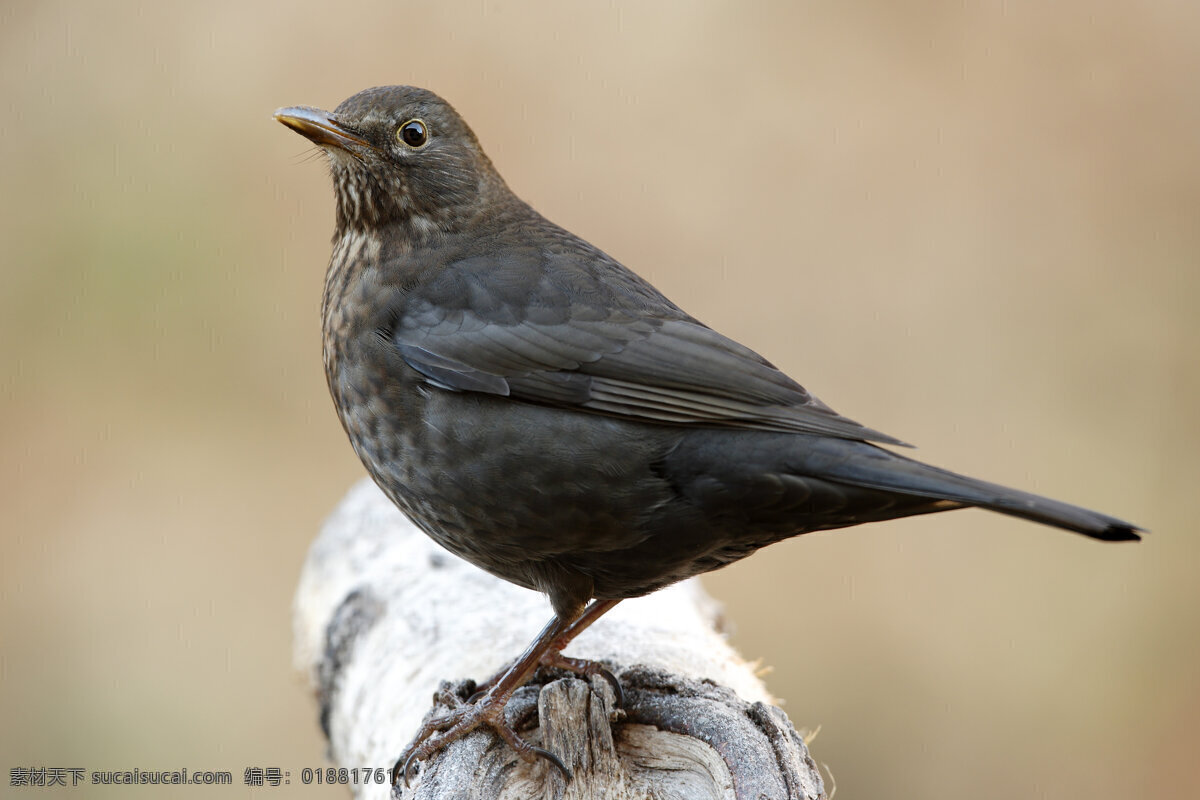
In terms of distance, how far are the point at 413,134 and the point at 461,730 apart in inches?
75.5

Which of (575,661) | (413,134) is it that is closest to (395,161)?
(413,134)

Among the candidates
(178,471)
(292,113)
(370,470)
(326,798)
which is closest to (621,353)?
(370,470)

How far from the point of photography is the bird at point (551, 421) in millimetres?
3197

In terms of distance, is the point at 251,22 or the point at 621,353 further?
the point at 251,22

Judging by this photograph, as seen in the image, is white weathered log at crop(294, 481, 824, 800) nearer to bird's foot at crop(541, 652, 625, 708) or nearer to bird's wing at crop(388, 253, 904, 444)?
bird's foot at crop(541, 652, 625, 708)

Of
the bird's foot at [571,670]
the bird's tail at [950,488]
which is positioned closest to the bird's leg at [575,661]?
the bird's foot at [571,670]

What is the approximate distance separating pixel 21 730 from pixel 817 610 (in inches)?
179

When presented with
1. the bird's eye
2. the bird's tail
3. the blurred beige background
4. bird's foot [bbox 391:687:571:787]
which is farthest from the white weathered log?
the blurred beige background

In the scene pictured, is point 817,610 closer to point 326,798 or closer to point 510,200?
point 326,798

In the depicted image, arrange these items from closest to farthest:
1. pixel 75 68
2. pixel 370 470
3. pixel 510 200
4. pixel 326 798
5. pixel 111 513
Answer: pixel 370 470
pixel 510 200
pixel 326 798
pixel 111 513
pixel 75 68

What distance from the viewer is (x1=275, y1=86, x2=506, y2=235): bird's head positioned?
12.7 ft

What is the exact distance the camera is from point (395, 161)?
3900mm

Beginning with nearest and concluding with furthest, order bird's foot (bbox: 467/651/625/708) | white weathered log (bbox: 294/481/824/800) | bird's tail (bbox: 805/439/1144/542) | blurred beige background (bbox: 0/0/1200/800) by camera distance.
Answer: bird's tail (bbox: 805/439/1144/542), white weathered log (bbox: 294/481/824/800), bird's foot (bbox: 467/651/625/708), blurred beige background (bbox: 0/0/1200/800)

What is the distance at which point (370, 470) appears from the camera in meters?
3.64
